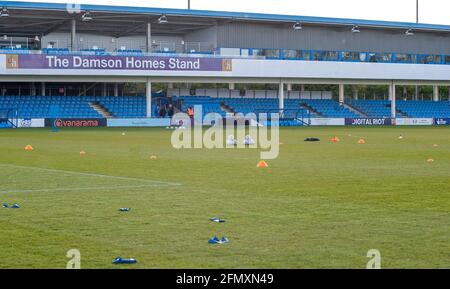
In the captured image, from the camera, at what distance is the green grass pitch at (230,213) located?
9484mm

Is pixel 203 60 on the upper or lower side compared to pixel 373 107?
upper

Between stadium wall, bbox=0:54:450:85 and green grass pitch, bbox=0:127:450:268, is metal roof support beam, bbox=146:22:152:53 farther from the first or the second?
green grass pitch, bbox=0:127:450:268

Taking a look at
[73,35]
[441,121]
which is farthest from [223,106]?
[441,121]

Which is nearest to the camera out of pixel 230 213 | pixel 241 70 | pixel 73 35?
pixel 230 213

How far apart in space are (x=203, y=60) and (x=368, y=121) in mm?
16792

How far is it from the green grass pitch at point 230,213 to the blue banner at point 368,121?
174 feet

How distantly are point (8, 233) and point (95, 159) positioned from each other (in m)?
15.2

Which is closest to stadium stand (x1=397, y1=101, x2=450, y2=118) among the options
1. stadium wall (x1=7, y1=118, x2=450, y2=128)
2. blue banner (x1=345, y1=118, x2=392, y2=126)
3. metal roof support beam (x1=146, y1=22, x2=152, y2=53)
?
stadium wall (x1=7, y1=118, x2=450, y2=128)

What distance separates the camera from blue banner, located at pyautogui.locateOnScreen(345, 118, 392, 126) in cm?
7706

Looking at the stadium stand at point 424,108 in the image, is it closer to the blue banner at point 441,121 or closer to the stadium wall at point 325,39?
the blue banner at point 441,121

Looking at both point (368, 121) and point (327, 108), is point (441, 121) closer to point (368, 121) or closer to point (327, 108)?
point (368, 121)

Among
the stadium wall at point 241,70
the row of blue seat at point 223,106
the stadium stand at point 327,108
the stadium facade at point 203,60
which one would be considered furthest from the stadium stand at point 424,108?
the stadium stand at point 327,108

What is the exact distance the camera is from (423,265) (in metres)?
8.79

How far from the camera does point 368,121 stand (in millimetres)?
77875
